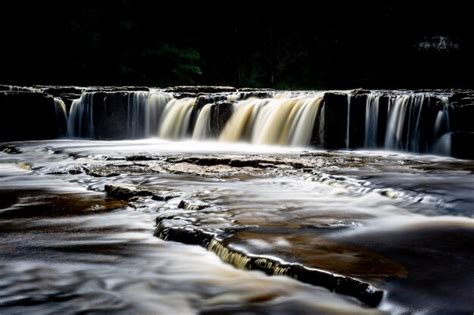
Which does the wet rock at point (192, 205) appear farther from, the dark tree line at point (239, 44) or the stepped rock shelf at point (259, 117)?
the dark tree line at point (239, 44)

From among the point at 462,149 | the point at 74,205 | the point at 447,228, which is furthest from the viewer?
the point at 462,149

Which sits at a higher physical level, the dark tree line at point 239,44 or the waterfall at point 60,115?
the dark tree line at point 239,44

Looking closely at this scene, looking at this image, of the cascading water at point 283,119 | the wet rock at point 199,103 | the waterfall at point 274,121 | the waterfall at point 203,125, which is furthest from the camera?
the wet rock at point 199,103

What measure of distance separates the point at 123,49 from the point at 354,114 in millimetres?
16800

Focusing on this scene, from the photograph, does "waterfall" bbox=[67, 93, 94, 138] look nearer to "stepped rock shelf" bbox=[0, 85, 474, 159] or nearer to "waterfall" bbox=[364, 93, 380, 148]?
"stepped rock shelf" bbox=[0, 85, 474, 159]

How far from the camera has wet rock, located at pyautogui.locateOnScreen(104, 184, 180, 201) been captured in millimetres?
5461

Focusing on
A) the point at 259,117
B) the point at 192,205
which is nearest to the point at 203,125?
the point at 259,117

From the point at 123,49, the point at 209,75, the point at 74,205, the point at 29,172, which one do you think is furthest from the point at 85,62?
the point at 74,205

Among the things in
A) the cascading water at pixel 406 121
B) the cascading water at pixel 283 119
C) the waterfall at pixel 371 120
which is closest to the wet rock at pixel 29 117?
the cascading water at pixel 283 119

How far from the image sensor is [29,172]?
7.98m

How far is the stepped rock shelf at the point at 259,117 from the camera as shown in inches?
453

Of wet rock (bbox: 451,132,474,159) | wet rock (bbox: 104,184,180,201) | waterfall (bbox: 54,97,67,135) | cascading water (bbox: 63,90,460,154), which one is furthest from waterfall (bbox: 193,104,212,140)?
wet rock (bbox: 104,184,180,201)

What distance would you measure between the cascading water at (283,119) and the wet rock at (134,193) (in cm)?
716

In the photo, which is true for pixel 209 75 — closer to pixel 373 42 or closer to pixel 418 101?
pixel 373 42
